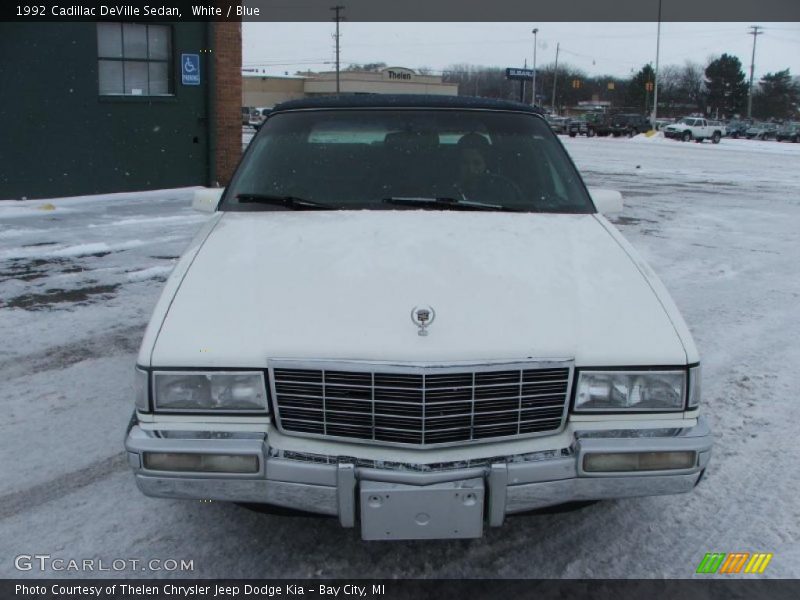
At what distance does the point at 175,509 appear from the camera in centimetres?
320

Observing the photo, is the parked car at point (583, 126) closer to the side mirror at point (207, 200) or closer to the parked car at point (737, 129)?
the parked car at point (737, 129)

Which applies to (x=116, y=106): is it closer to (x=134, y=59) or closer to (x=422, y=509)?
(x=134, y=59)

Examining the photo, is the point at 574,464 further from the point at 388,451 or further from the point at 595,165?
the point at 595,165

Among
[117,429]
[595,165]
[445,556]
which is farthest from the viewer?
[595,165]

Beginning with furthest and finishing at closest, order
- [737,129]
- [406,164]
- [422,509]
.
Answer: [737,129]
[406,164]
[422,509]

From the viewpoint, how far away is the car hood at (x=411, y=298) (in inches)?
101

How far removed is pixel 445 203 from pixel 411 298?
108 cm

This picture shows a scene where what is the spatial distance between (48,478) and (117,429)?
1.80 ft

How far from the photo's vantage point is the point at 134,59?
12.3 meters

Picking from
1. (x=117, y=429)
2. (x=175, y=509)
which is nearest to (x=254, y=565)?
(x=175, y=509)

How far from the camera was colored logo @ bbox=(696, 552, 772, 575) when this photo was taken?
2.83 metres

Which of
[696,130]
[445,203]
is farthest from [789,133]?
[445,203]

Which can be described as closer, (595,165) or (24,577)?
(24,577)

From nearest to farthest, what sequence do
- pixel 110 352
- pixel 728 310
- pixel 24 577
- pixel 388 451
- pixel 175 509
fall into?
pixel 388 451 < pixel 24 577 < pixel 175 509 < pixel 110 352 < pixel 728 310
